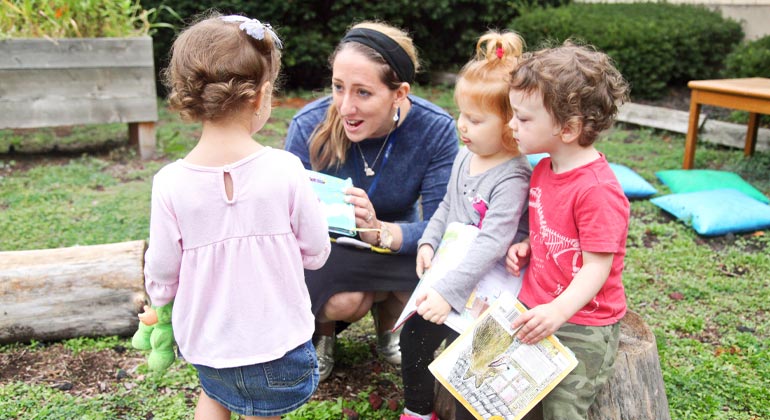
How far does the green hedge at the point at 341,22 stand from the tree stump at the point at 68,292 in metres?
6.26

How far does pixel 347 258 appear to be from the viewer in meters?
2.79

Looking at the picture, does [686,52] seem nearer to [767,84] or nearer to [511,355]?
[767,84]

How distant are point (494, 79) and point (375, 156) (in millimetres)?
775

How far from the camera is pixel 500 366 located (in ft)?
6.97

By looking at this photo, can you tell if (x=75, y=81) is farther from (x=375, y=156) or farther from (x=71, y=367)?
(x=375, y=156)

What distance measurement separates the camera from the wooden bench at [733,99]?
5.47m

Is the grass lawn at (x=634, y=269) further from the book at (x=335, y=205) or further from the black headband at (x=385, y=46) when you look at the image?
the black headband at (x=385, y=46)

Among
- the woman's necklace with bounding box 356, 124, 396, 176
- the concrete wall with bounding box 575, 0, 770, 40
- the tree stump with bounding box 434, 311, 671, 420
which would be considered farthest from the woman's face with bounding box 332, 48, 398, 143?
the concrete wall with bounding box 575, 0, 770, 40

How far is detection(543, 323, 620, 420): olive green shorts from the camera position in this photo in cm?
213

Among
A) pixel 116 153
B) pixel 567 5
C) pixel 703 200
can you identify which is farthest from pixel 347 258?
pixel 567 5

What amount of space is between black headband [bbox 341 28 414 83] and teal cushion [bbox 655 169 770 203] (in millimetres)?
3503

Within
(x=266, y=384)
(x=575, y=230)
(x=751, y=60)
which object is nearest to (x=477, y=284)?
(x=575, y=230)

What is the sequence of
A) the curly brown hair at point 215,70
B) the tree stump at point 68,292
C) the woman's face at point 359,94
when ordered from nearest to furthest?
the curly brown hair at point 215,70, the woman's face at point 359,94, the tree stump at point 68,292

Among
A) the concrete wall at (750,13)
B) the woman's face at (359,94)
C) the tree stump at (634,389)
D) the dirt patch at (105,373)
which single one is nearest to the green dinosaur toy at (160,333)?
the dirt patch at (105,373)
